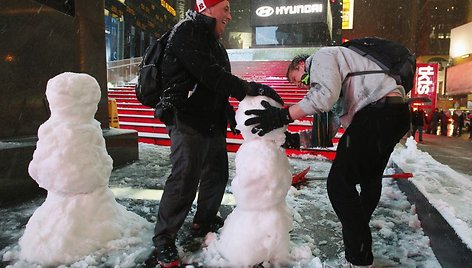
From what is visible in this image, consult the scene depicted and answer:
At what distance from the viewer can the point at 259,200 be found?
2.26 metres

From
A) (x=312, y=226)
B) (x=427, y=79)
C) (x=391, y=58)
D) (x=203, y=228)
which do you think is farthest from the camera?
(x=427, y=79)

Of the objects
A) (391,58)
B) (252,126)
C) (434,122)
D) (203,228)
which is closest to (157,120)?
(203,228)

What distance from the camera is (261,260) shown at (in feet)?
7.40

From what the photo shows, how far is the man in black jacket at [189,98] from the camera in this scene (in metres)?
2.34

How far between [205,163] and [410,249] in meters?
1.75

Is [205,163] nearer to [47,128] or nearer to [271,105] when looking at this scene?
[271,105]

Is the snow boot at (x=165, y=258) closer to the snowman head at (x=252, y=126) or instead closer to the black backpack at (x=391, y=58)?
the snowman head at (x=252, y=126)

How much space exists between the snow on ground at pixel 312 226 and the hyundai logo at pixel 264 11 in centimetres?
2219

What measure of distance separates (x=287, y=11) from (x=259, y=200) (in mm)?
24538

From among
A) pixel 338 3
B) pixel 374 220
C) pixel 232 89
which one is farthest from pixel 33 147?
pixel 338 3

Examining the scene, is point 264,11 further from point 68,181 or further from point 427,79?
point 68,181

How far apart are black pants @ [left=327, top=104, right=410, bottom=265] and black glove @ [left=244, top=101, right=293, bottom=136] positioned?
0.42 m

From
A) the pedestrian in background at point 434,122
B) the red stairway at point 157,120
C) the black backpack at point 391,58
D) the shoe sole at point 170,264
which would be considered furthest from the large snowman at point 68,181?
the pedestrian in background at point 434,122

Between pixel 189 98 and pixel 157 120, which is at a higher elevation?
pixel 189 98
